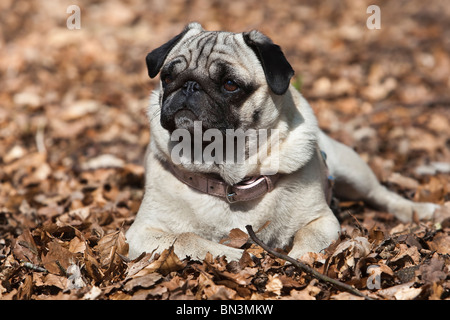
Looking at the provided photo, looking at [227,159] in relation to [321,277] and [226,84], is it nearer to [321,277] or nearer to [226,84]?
[226,84]

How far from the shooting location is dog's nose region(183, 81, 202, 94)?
3.64 metres

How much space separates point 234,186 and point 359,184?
1.95 meters

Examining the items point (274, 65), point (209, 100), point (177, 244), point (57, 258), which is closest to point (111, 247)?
point (57, 258)

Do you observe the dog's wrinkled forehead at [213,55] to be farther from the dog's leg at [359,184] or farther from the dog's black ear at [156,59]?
the dog's leg at [359,184]

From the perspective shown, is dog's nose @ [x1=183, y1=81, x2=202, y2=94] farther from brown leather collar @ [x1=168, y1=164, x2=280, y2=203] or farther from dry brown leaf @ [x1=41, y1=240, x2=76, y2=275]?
dry brown leaf @ [x1=41, y1=240, x2=76, y2=275]

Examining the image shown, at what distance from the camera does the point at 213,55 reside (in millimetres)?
3781

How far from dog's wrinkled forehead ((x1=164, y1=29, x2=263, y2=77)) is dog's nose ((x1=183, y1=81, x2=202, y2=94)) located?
4.5 inches

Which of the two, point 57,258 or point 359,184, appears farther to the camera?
point 359,184

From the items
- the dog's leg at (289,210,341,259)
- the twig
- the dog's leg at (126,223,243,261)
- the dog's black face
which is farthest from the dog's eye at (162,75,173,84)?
the dog's leg at (289,210,341,259)
